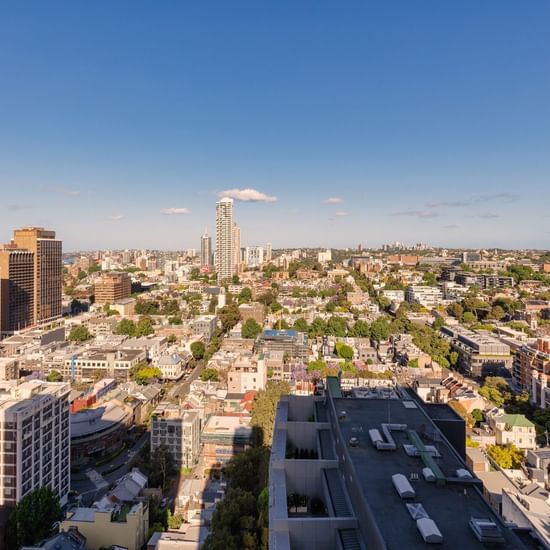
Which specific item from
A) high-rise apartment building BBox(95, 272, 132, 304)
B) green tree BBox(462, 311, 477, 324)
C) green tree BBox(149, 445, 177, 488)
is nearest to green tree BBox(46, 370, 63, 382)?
green tree BBox(149, 445, 177, 488)

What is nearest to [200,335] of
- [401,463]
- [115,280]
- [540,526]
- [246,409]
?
[246,409]

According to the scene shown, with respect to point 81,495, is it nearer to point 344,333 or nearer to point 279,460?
point 279,460

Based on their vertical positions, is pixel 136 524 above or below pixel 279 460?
below

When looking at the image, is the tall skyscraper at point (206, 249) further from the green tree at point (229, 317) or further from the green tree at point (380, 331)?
the green tree at point (380, 331)

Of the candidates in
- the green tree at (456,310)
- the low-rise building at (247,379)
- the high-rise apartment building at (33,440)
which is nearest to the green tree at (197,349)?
the low-rise building at (247,379)

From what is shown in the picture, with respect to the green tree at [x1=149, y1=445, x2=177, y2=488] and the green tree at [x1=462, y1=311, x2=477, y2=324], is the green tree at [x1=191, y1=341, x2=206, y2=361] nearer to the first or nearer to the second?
the green tree at [x1=149, y1=445, x2=177, y2=488]
